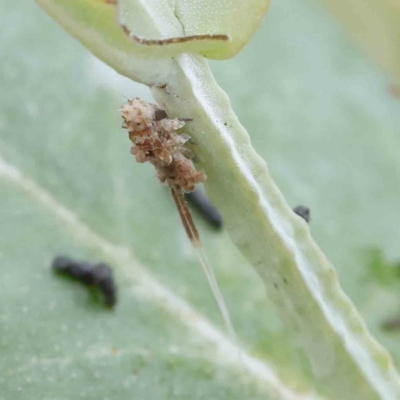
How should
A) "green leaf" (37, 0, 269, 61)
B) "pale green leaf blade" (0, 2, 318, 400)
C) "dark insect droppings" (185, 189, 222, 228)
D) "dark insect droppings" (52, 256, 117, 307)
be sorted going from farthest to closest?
"dark insect droppings" (185, 189, 222, 228), "dark insect droppings" (52, 256, 117, 307), "pale green leaf blade" (0, 2, 318, 400), "green leaf" (37, 0, 269, 61)

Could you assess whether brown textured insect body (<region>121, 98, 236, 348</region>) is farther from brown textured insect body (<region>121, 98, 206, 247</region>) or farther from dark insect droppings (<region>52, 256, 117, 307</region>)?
dark insect droppings (<region>52, 256, 117, 307</region>)

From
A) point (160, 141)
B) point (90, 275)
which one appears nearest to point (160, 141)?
point (160, 141)

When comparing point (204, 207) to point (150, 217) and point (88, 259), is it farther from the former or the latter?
point (88, 259)

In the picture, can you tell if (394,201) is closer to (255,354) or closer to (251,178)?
(255,354)

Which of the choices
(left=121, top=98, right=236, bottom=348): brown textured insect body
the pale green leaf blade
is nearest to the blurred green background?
the pale green leaf blade

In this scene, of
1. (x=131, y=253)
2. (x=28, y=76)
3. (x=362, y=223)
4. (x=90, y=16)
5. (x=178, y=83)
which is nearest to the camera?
(x=90, y=16)

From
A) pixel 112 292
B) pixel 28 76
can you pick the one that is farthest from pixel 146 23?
pixel 28 76
